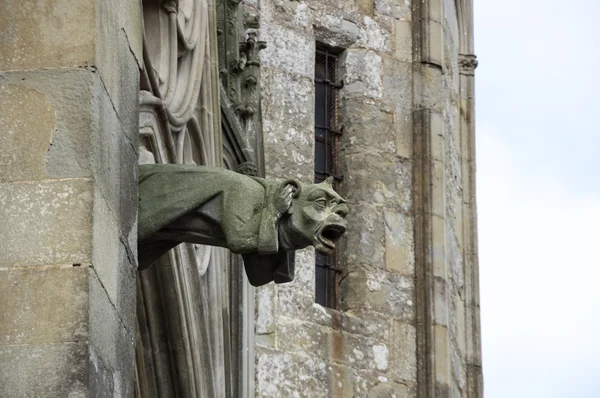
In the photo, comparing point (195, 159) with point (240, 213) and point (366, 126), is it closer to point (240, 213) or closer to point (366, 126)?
point (240, 213)

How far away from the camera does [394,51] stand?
59.7 ft

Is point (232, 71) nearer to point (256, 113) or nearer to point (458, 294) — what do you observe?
point (256, 113)

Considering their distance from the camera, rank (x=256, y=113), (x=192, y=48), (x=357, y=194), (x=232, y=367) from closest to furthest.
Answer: (x=192, y=48) → (x=232, y=367) → (x=256, y=113) → (x=357, y=194)

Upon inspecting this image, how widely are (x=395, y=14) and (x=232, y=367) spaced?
24.2 ft

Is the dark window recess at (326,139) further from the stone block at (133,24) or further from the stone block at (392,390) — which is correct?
the stone block at (133,24)

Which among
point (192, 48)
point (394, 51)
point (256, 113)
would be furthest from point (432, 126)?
point (192, 48)

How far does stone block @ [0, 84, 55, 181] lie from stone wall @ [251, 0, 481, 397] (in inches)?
329

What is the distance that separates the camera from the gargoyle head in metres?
8.66

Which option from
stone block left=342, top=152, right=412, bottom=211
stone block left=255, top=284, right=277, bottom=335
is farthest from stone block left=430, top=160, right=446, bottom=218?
stone block left=255, top=284, right=277, bottom=335

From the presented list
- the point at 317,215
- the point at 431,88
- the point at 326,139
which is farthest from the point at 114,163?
the point at 431,88

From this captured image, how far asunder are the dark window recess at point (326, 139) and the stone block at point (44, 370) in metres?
9.47

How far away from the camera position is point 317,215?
8.69 metres

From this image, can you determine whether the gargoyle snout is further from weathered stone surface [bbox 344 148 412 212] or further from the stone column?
weathered stone surface [bbox 344 148 412 212]

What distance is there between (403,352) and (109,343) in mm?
9517
